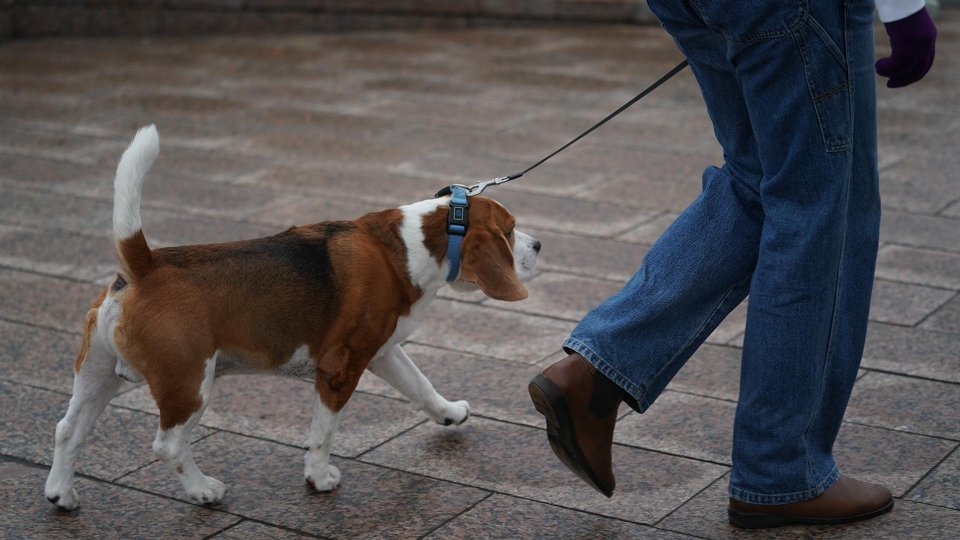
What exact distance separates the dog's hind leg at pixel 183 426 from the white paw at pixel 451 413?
87 centimetres

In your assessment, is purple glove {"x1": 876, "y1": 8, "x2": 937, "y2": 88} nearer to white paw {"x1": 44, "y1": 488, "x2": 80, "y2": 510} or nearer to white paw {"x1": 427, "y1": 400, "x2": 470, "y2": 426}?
white paw {"x1": 427, "y1": 400, "x2": 470, "y2": 426}

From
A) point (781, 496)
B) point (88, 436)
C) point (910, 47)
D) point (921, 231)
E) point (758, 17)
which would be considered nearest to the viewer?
point (758, 17)

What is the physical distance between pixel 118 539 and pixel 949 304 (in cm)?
375

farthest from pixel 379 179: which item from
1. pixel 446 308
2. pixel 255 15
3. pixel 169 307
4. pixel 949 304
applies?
pixel 255 15

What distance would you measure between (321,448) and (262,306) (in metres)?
0.48

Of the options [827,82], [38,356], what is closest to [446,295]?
[38,356]

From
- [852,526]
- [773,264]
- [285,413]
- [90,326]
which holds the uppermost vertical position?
[773,264]

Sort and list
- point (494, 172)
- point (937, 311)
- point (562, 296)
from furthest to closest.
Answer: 1. point (494, 172)
2. point (562, 296)
3. point (937, 311)

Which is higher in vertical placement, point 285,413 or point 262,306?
point 262,306

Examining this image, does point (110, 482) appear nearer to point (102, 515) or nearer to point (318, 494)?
point (102, 515)

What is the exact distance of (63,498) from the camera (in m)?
3.51

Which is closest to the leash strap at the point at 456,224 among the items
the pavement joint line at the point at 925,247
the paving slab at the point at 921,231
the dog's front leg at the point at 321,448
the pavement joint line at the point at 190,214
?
the dog's front leg at the point at 321,448

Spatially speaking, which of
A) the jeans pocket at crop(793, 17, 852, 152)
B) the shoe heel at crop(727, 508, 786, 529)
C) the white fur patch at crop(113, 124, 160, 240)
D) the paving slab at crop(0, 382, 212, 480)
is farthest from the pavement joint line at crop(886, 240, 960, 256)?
the white fur patch at crop(113, 124, 160, 240)

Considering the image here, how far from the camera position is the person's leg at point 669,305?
3342 mm
